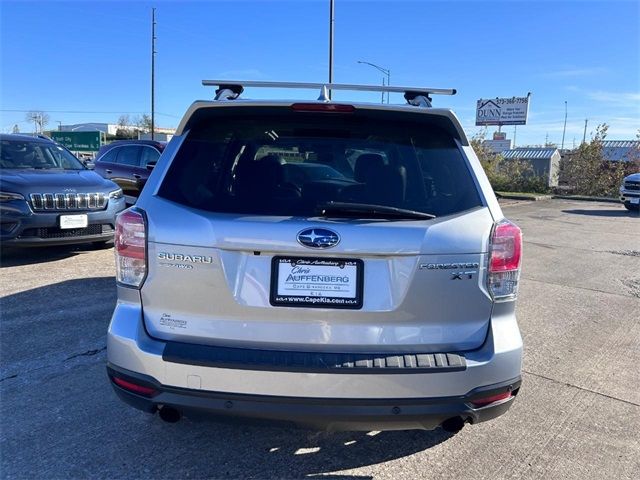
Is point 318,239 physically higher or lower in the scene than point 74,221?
higher

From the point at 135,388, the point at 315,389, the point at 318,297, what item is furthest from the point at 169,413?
the point at 318,297

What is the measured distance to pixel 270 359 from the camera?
215cm

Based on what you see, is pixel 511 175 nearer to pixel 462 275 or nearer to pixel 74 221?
pixel 74 221

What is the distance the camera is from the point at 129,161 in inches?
503

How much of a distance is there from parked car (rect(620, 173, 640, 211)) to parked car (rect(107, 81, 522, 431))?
19.9 metres

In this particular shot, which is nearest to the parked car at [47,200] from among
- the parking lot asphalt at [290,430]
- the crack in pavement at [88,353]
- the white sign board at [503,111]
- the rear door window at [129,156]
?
the parking lot asphalt at [290,430]

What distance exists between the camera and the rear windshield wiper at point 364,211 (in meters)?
2.23

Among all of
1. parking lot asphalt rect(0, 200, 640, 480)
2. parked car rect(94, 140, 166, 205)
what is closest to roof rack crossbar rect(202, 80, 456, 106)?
parking lot asphalt rect(0, 200, 640, 480)

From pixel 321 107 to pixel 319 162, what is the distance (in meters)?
0.28

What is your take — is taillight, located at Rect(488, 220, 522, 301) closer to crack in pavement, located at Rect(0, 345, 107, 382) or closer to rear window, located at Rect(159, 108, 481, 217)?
rear window, located at Rect(159, 108, 481, 217)

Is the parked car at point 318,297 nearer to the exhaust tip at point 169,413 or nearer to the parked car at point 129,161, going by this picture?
the exhaust tip at point 169,413

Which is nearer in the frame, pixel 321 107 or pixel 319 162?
pixel 321 107

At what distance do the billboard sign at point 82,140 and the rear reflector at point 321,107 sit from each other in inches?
2221

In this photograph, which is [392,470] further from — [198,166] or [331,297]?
[198,166]
